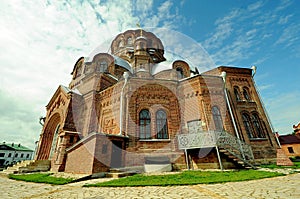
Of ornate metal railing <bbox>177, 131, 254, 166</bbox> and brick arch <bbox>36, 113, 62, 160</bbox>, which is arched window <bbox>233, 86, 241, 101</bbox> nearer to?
ornate metal railing <bbox>177, 131, 254, 166</bbox>

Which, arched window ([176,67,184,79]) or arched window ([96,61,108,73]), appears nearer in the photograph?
arched window ([176,67,184,79])

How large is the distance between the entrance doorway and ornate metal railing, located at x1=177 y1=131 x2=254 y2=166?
13.1 feet

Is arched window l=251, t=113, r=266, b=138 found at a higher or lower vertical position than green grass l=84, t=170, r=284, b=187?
higher

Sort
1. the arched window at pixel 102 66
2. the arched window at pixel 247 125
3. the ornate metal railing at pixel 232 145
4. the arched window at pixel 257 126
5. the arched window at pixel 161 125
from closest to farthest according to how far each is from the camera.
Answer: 1. the ornate metal railing at pixel 232 145
2. the arched window at pixel 161 125
3. the arched window at pixel 247 125
4. the arched window at pixel 257 126
5. the arched window at pixel 102 66

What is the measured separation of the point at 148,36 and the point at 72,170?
22.5 meters

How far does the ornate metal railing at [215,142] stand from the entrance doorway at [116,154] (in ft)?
13.1

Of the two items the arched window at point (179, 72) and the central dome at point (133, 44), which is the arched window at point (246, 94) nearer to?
the arched window at point (179, 72)

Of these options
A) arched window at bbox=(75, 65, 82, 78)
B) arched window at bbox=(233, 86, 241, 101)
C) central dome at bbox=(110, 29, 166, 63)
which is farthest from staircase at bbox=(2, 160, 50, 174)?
arched window at bbox=(233, 86, 241, 101)

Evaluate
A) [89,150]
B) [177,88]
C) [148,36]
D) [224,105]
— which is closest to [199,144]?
[224,105]

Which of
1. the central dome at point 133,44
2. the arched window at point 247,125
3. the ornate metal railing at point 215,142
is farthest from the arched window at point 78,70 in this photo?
the arched window at point 247,125

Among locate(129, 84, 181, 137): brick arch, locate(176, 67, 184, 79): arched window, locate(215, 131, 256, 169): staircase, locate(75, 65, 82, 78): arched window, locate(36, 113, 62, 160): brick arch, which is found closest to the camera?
locate(215, 131, 256, 169): staircase

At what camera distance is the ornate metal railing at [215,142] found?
9.80 m

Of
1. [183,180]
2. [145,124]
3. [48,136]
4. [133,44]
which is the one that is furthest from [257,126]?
[48,136]

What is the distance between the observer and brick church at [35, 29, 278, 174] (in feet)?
33.0
